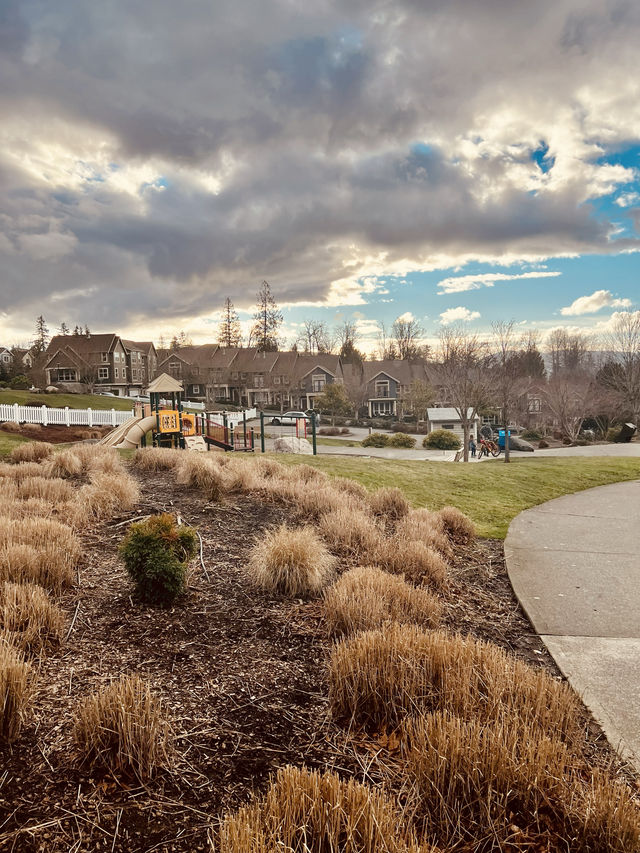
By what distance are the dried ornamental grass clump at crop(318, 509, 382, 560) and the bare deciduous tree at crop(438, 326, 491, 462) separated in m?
19.3

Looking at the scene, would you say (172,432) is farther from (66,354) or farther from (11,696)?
(66,354)

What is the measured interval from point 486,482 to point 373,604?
10.1 m

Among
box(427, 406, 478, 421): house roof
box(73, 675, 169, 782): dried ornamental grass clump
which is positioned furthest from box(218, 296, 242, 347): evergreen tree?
box(73, 675, 169, 782): dried ornamental grass clump

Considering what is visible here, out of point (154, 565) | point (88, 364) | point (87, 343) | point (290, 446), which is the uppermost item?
point (87, 343)

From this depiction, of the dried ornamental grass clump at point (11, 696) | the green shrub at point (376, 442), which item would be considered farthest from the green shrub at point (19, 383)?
the dried ornamental grass clump at point (11, 696)

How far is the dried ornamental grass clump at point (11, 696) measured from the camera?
8.23ft

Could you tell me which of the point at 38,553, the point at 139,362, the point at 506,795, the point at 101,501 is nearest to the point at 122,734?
the point at 506,795

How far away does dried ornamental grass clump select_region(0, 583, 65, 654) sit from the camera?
332 centimetres

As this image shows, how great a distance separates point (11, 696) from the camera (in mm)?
2568

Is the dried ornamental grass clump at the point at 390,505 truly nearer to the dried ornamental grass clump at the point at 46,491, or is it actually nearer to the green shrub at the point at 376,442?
the dried ornamental grass clump at the point at 46,491

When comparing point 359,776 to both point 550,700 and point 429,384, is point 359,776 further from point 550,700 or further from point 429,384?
point 429,384

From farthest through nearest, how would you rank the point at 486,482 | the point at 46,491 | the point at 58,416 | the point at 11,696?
1. the point at 58,416
2. the point at 486,482
3. the point at 46,491
4. the point at 11,696

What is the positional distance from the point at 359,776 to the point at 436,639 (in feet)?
3.69

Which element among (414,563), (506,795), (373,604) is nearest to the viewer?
(506,795)
